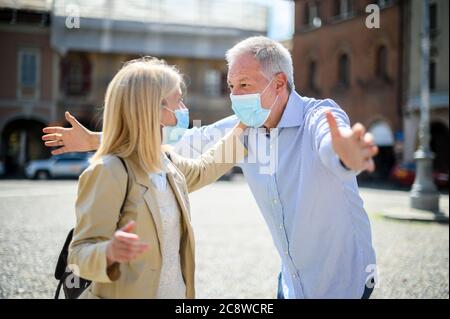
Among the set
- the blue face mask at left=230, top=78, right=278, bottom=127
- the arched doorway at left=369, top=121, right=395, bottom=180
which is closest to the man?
the blue face mask at left=230, top=78, right=278, bottom=127

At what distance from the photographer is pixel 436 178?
64.3ft

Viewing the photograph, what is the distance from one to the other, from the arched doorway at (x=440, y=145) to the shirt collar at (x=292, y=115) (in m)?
20.5

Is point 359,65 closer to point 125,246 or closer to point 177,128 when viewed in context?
point 177,128

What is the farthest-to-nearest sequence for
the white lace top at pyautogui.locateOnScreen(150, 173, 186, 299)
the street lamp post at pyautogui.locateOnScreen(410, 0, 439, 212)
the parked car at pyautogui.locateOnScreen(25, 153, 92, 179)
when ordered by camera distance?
the parked car at pyautogui.locateOnScreen(25, 153, 92, 179) → the street lamp post at pyautogui.locateOnScreen(410, 0, 439, 212) → the white lace top at pyautogui.locateOnScreen(150, 173, 186, 299)

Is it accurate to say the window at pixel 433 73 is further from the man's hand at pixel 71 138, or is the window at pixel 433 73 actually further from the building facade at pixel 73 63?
the man's hand at pixel 71 138

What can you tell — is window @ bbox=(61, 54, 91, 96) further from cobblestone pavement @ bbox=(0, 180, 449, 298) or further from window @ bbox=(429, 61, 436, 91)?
window @ bbox=(429, 61, 436, 91)

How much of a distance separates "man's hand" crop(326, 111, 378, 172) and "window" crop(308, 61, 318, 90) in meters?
25.4

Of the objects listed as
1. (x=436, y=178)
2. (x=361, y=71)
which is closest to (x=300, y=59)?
(x=361, y=71)

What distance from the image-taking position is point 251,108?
79.7 inches

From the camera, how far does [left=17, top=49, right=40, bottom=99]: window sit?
28.1 meters

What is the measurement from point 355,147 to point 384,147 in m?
25.6

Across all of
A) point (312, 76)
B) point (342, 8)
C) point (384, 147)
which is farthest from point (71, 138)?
point (312, 76)

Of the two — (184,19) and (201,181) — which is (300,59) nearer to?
(184,19)
